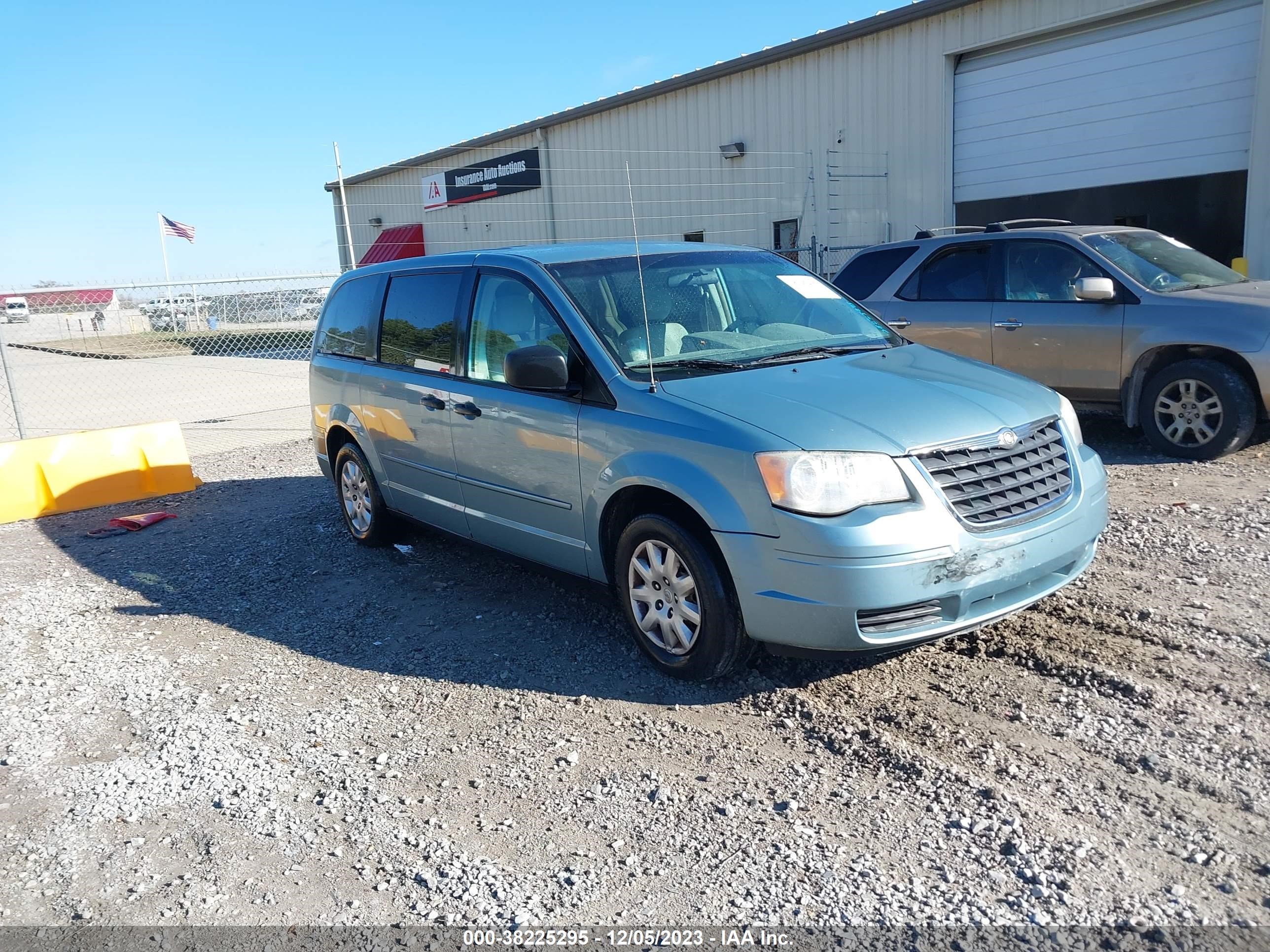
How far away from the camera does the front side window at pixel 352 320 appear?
6.21m

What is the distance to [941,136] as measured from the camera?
Answer: 14203mm

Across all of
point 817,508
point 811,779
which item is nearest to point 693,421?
point 817,508

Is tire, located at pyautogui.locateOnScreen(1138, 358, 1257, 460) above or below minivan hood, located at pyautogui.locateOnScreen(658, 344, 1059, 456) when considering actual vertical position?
below

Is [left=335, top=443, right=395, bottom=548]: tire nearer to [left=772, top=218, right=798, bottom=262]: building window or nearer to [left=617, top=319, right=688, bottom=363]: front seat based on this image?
[left=617, top=319, right=688, bottom=363]: front seat

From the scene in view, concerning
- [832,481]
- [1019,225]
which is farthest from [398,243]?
[832,481]

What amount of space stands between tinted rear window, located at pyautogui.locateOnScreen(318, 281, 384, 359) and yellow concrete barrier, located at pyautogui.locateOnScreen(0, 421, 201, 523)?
2972 mm

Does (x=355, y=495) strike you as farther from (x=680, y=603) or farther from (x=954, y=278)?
(x=954, y=278)

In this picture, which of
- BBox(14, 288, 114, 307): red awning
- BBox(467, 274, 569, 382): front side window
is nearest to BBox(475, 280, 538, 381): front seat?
BBox(467, 274, 569, 382): front side window

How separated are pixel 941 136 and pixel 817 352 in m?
11.2

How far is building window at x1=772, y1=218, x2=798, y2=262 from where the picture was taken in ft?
55.7

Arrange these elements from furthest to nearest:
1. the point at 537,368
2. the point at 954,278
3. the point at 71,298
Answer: the point at 71,298
the point at 954,278
the point at 537,368

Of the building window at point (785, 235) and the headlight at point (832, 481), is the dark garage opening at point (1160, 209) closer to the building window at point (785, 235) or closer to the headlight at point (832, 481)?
the building window at point (785, 235)

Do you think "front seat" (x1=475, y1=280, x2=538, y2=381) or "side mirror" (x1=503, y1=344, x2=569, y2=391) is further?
"front seat" (x1=475, y1=280, x2=538, y2=381)

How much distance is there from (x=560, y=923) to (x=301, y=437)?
34.0ft
